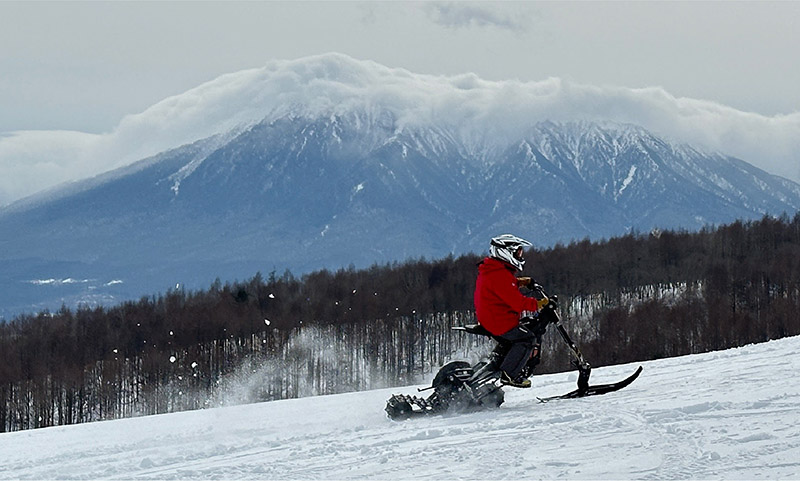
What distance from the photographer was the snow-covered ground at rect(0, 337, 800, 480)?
851 centimetres

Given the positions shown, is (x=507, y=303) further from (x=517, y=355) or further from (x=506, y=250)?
(x=517, y=355)

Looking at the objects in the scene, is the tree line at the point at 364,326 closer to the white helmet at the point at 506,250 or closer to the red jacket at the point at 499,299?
the red jacket at the point at 499,299

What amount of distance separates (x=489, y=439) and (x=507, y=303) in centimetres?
251

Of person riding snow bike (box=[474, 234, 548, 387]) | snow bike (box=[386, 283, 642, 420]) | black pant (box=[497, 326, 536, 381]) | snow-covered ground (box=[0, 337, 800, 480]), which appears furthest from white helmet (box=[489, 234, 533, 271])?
snow-covered ground (box=[0, 337, 800, 480])

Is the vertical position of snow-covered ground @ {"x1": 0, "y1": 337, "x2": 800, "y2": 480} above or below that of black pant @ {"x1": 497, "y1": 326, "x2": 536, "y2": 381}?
below

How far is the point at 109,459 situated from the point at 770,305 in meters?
81.9

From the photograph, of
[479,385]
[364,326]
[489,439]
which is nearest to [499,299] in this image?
[479,385]

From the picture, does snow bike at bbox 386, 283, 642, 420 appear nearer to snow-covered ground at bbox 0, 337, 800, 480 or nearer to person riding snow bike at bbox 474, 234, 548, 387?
person riding snow bike at bbox 474, 234, 548, 387

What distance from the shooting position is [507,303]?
1195 centimetres

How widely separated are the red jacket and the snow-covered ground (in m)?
1.17

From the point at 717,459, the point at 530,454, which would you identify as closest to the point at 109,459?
the point at 530,454

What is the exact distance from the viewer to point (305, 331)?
97250 millimetres

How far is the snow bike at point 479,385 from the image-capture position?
12.0 m

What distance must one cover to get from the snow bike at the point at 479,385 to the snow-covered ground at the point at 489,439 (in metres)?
0.28
